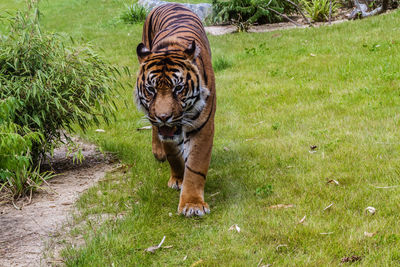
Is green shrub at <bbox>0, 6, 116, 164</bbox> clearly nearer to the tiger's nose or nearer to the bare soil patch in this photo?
the tiger's nose

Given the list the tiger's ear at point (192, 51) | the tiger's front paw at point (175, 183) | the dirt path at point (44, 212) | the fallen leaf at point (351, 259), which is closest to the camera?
the fallen leaf at point (351, 259)

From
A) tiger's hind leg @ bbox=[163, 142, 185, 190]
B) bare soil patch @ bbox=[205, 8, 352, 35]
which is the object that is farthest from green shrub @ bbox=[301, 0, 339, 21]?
tiger's hind leg @ bbox=[163, 142, 185, 190]

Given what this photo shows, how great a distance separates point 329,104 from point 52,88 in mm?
3655

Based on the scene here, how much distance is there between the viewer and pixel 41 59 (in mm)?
5414

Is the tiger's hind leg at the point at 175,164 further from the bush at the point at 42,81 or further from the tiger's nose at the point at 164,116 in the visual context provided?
the bush at the point at 42,81

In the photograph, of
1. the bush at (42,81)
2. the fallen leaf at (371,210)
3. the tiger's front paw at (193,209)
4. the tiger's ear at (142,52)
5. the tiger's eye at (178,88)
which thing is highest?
the tiger's ear at (142,52)

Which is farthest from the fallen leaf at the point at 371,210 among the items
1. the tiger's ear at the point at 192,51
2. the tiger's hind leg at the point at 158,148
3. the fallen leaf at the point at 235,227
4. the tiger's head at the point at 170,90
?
the tiger's hind leg at the point at 158,148

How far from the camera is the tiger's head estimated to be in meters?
4.07

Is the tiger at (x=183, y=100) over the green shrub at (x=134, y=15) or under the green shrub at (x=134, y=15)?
over

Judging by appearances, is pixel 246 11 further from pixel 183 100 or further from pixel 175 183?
pixel 183 100

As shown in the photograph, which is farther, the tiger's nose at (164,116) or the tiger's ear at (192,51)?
the tiger's ear at (192,51)

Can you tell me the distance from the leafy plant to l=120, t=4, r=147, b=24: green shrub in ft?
10.0

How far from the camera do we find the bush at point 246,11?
12.4 meters

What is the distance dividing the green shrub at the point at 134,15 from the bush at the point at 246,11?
10.0ft
